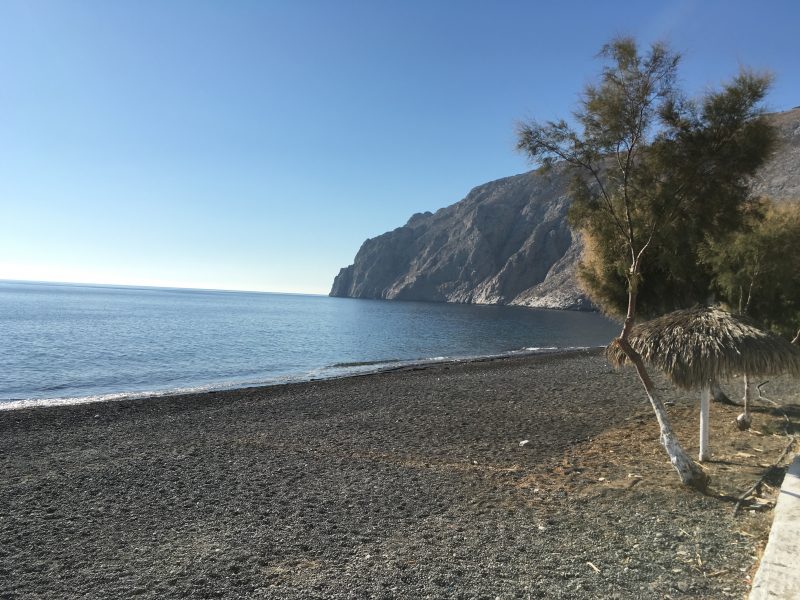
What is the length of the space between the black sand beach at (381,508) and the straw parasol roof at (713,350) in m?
1.56

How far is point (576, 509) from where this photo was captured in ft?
23.0

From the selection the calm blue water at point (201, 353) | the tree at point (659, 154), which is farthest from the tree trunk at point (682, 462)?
the calm blue water at point (201, 353)

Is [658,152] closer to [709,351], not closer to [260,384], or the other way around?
[709,351]

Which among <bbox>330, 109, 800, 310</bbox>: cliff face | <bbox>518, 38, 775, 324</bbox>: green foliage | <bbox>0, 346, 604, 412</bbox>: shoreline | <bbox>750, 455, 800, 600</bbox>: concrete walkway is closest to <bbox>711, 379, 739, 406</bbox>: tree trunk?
<bbox>518, 38, 775, 324</bbox>: green foliage

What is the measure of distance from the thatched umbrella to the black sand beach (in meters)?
1.52

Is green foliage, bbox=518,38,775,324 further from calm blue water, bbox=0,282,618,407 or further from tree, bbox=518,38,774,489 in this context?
calm blue water, bbox=0,282,618,407

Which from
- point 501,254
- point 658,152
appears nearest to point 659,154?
point 658,152

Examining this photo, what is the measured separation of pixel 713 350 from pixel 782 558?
3.82 metres

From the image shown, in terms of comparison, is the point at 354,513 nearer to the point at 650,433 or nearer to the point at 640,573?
the point at 640,573

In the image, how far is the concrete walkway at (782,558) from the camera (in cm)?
438

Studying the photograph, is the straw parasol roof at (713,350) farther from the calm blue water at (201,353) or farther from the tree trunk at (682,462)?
the calm blue water at (201,353)

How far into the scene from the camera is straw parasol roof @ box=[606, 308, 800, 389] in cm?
801

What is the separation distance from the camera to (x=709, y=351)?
26.6ft

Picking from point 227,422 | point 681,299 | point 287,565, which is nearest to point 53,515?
point 287,565
